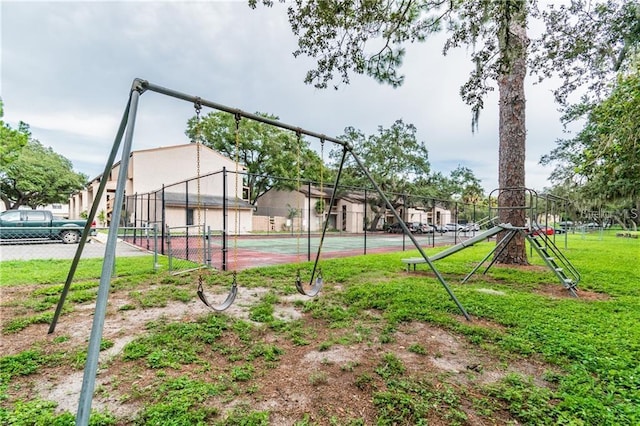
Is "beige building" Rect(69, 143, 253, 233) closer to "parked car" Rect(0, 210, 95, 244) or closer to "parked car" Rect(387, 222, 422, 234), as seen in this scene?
"parked car" Rect(0, 210, 95, 244)

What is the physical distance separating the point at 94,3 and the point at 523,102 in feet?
31.0

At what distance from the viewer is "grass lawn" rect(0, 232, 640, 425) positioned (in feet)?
5.94

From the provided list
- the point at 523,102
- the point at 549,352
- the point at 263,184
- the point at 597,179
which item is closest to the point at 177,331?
the point at 549,352

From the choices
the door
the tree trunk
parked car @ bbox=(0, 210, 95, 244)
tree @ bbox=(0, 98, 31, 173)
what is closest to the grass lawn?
the tree trunk

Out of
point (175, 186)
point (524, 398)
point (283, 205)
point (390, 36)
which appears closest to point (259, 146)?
point (283, 205)

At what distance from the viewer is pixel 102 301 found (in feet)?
5.08

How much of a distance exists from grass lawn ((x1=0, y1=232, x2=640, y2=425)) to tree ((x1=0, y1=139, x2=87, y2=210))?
30658 mm

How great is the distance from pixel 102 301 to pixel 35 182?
3590 centimetres

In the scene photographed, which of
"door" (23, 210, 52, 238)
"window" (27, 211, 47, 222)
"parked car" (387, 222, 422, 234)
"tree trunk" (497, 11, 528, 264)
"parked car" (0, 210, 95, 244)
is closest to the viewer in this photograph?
"tree trunk" (497, 11, 528, 264)

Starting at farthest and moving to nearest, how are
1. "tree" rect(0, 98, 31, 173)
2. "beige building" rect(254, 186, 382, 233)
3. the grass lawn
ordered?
"beige building" rect(254, 186, 382, 233) < "tree" rect(0, 98, 31, 173) < the grass lawn

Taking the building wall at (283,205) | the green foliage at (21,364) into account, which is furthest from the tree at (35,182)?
the green foliage at (21,364)

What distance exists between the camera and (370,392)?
6.68 feet

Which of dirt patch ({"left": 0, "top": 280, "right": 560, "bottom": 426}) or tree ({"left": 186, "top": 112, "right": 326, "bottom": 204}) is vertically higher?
tree ({"left": 186, "top": 112, "right": 326, "bottom": 204})

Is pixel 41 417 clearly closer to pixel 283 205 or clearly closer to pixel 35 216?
pixel 35 216
